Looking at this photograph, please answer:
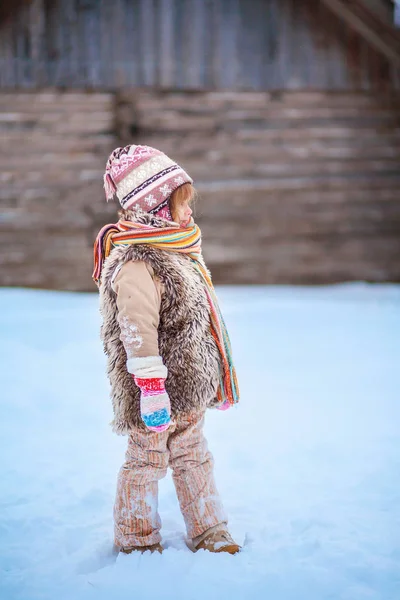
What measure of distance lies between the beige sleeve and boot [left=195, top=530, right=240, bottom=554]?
67cm

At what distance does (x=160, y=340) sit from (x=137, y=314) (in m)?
0.16

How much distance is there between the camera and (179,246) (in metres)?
1.94

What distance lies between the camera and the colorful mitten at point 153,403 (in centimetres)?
178

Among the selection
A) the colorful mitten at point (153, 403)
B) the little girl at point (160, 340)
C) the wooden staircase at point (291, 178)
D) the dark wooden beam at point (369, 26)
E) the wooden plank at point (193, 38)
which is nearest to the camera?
the colorful mitten at point (153, 403)

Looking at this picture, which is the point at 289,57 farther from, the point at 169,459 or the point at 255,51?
the point at 169,459

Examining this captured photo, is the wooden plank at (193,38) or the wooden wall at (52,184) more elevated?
the wooden plank at (193,38)

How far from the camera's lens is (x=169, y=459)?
203 centimetres

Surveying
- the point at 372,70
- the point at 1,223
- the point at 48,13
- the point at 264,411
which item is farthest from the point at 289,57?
the point at 264,411

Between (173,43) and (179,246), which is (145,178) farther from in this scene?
(173,43)

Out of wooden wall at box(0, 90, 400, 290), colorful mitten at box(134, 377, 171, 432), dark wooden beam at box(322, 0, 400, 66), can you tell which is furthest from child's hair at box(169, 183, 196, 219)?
dark wooden beam at box(322, 0, 400, 66)

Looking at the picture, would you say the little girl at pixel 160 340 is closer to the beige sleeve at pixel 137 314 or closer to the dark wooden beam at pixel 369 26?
the beige sleeve at pixel 137 314

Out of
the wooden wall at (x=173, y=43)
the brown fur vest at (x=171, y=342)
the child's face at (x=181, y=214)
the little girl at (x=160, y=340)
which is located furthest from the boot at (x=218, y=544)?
the wooden wall at (x=173, y=43)

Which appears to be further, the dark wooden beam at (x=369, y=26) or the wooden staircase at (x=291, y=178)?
the wooden staircase at (x=291, y=178)

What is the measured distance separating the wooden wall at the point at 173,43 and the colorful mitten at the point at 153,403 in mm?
5824
